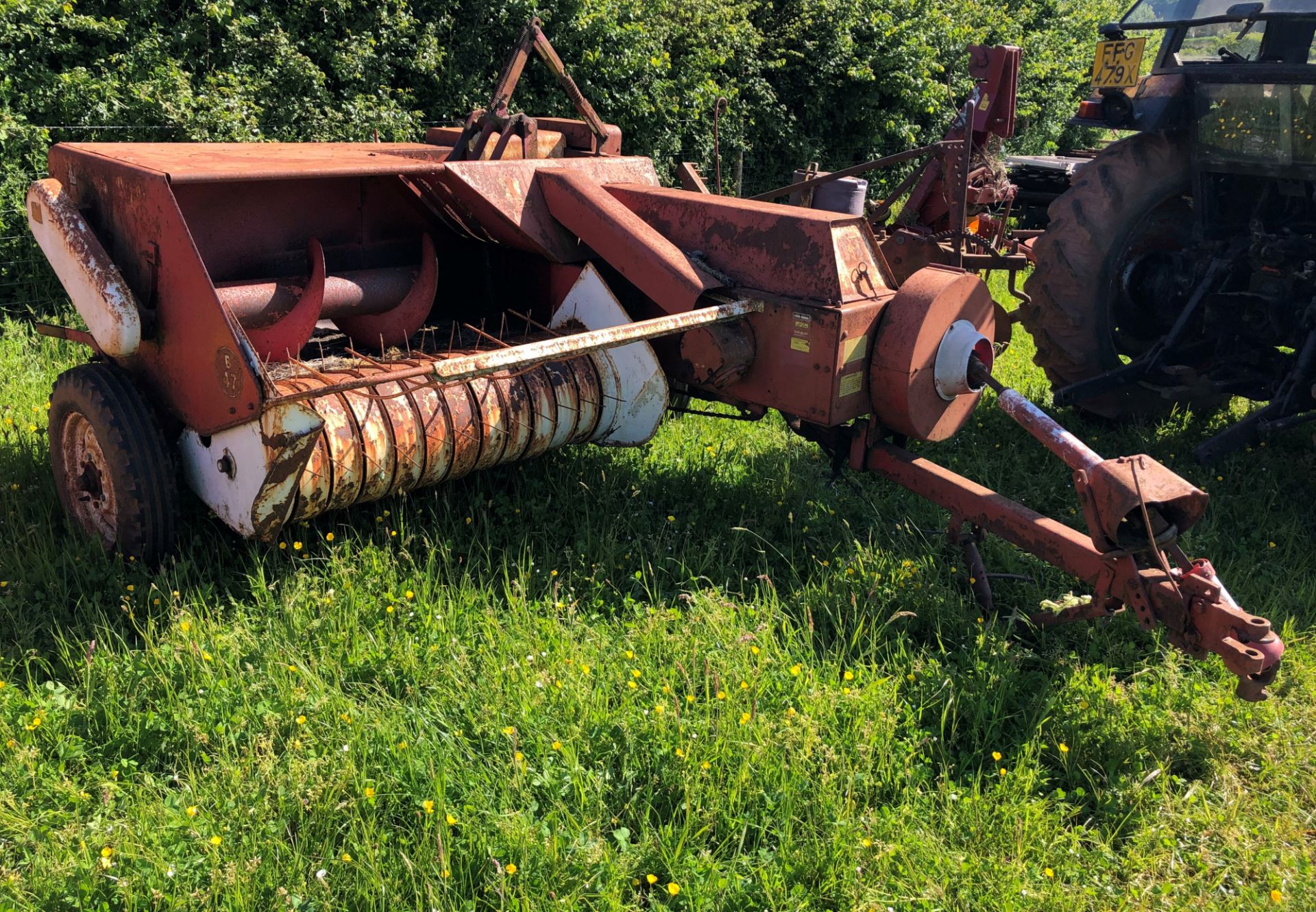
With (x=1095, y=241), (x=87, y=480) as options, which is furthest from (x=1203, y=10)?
(x=87, y=480)

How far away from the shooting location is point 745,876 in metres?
2.31

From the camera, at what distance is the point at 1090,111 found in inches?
208

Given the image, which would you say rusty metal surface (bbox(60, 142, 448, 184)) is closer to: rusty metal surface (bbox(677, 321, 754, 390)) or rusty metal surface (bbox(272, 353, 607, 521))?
rusty metal surface (bbox(272, 353, 607, 521))

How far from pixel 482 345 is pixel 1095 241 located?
9.34 ft

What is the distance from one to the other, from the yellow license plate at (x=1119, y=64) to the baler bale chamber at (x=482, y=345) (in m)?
2.23

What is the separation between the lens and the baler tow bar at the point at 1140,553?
257 centimetres

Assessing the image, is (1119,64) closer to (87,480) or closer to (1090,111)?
(1090,111)

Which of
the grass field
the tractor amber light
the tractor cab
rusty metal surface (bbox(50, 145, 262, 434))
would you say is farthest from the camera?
the tractor amber light

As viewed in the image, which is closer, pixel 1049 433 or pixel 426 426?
pixel 1049 433

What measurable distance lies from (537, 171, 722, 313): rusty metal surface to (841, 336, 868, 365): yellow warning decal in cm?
53

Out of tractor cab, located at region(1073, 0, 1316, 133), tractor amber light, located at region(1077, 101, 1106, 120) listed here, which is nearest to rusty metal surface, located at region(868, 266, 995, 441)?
tractor cab, located at region(1073, 0, 1316, 133)

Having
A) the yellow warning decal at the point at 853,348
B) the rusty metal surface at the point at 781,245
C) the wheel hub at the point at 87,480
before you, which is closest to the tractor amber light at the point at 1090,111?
the rusty metal surface at the point at 781,245

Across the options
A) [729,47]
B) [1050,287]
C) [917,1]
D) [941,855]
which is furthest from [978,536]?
[917,1]

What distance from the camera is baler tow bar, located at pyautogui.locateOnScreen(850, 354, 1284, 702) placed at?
2566 mm
